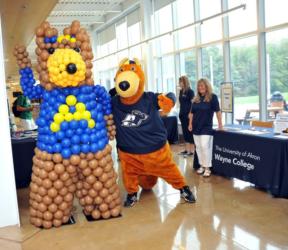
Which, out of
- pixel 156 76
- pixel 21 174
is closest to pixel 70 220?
pixel 21 174

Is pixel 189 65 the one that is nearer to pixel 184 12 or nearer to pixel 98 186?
pixel 184 12

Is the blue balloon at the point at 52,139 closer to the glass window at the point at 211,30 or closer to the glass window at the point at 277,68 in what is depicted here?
the glass window at the point at 277,68

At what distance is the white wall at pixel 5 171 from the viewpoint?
3.36 meters

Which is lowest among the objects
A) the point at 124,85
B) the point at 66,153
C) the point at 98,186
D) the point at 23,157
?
the point at 98,186

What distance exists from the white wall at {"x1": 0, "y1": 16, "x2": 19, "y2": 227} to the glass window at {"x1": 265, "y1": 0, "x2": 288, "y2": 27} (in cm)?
409

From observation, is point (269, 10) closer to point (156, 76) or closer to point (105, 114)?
point (105, 114)

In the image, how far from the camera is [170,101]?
3.72 m

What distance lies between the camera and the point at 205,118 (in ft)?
15.4

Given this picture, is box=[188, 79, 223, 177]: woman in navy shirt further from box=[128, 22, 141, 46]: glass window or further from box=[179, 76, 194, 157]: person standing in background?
box=[128, 22, 141, 46]: glass window

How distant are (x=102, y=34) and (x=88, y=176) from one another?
1060 cm

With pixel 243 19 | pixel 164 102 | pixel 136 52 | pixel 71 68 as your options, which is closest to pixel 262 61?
pixel 243 19

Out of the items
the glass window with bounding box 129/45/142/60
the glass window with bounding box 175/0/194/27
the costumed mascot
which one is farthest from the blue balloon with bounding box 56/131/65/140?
the glass window with bounding box 129/45/142/60

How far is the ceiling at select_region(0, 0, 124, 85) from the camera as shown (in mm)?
6199

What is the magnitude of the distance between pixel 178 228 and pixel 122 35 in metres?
A: 9.24
